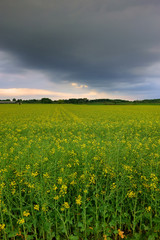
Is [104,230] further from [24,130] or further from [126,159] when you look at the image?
[24,130]

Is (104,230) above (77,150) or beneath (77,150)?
beneath

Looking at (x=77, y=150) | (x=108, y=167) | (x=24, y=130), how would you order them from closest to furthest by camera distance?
1. (x=108, y=167)
2. (x=77, y=150)
3. (x=24, y=130)

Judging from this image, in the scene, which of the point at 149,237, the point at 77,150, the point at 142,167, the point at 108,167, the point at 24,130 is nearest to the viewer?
the point at 149,237

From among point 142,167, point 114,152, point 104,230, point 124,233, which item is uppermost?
point 114,152

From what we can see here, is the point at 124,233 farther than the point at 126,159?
No

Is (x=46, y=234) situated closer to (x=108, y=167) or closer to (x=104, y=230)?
(x=104, y=230)

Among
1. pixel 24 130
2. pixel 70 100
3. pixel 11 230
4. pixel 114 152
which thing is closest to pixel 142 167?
pixel 114 152

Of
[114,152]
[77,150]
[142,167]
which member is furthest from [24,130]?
[142,167]

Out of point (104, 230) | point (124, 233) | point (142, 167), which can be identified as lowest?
point (124, 233)

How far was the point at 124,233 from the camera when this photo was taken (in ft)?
12.1

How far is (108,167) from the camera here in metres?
4.41

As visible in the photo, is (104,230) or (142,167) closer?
(104,230)

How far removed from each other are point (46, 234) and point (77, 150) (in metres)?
2.89

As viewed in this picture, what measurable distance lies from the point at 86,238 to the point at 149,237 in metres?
1.53
